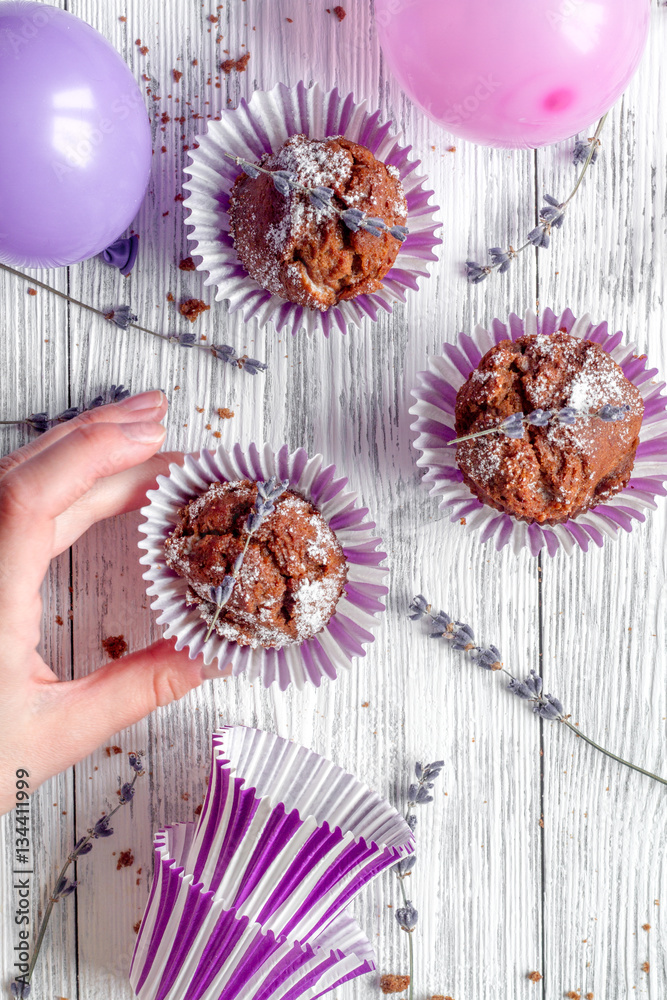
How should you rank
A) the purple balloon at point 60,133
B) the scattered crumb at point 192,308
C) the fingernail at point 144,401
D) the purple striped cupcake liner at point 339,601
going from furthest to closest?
the scattered crumb at point 192,308 → the fingernail at point 144,401 → the purple striped cupcake liner at point 339,601 → the purple balloon at point 60,133

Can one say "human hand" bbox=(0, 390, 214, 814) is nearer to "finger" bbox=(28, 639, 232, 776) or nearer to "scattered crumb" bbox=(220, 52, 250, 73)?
"finger" bbox=(28, 639, 232, 776)

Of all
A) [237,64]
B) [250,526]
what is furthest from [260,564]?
[237,64]

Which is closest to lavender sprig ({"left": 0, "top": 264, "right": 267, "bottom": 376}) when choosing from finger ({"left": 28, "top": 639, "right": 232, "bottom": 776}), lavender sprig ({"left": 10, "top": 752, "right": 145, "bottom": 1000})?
finger ({"left": 28, "top": 639, "right": 232, "bottom": 776})

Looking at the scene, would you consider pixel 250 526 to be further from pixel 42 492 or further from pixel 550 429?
pixel 550 429

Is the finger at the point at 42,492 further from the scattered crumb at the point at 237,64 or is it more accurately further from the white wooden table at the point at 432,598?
the scattered crumb at the point at 237,64

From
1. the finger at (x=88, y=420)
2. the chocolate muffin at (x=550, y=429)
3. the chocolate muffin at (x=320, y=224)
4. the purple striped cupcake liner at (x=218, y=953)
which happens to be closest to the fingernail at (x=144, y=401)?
the finger at (x=88, y=420)

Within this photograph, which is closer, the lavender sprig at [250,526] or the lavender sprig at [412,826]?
the lavender sprig at [250,526]
